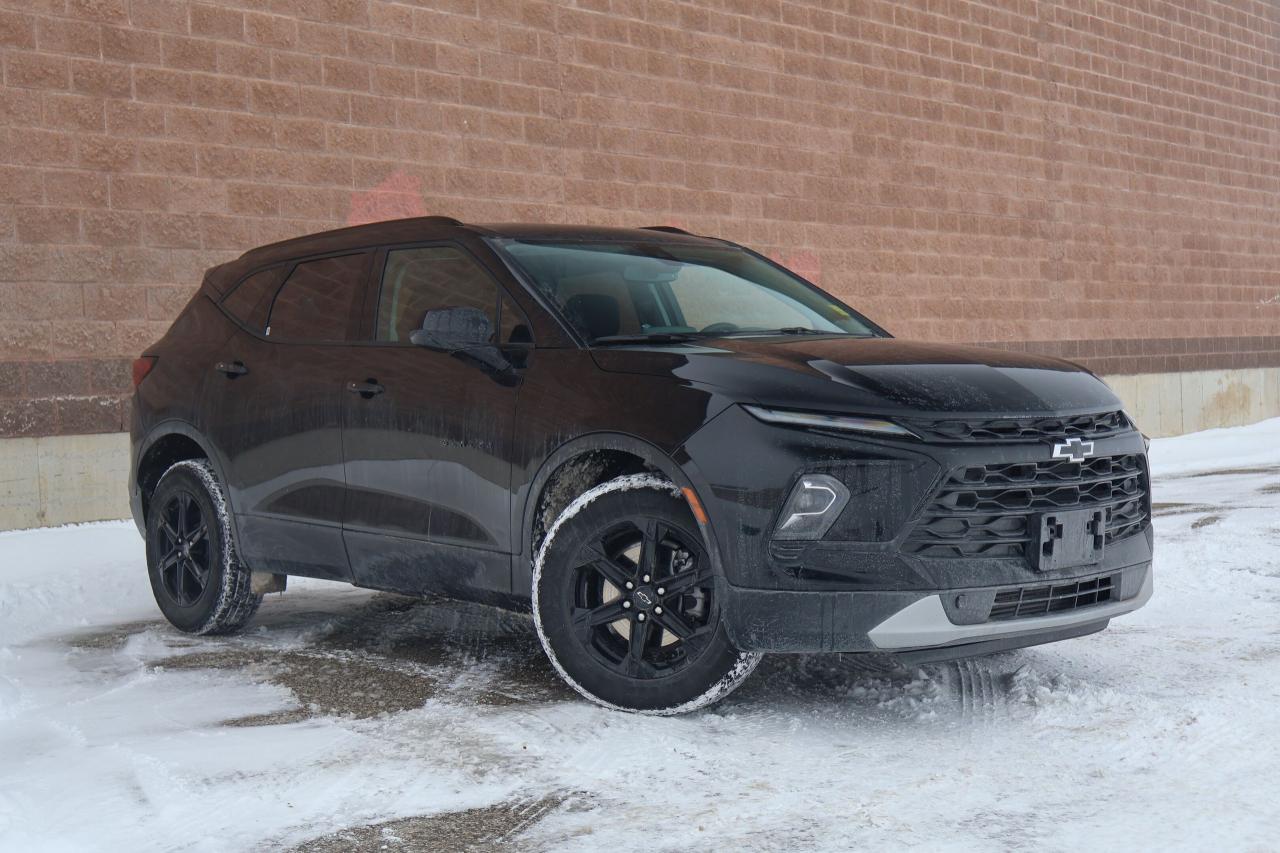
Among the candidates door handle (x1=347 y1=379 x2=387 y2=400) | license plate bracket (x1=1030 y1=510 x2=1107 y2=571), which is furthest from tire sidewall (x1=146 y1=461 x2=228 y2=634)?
license plate bracket (x1=1030 y1=510 x2=1107 y2=571)

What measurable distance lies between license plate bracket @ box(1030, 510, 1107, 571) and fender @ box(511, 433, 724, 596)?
1038mm

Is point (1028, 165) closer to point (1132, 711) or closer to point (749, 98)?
point (749, 98)

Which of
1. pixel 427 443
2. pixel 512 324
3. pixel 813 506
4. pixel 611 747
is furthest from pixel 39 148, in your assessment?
pixel 813 506

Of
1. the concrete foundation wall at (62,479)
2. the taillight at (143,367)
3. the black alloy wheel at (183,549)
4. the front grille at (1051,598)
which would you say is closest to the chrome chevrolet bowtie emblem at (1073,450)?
the front grille at (1051,598)

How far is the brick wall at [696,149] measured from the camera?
10039 millimetres

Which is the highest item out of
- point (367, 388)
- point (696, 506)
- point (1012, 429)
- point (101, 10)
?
point (101, 10)

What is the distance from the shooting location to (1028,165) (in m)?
18.0

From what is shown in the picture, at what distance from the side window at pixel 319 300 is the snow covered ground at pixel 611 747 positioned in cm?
140

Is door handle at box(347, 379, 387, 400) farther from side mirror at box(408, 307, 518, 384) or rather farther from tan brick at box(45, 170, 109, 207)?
tan brick at box(45, 170, 109, 207)

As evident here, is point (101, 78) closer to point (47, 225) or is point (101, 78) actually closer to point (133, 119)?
point (133, 119)

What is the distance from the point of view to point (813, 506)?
15.7 feet

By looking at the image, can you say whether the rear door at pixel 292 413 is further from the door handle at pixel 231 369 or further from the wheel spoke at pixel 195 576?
the wheel spoke at pixel 195 576

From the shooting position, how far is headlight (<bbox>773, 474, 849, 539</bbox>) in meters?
4.76

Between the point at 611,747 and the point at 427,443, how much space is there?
1615 mm
